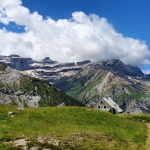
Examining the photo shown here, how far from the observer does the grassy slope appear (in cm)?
4156

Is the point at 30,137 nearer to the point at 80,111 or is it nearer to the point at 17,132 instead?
the point at 17,132

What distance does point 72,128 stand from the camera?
51.0 metres

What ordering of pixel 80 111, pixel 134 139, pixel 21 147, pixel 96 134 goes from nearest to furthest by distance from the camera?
pixel 21 147, pixel 96 134, pixel 134 139, pixel 80 111

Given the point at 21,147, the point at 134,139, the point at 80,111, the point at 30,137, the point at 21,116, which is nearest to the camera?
the point at 21,147

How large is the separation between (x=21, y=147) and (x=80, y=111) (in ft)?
102

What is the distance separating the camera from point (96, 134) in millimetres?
47219

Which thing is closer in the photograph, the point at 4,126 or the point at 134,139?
the point at 4,126

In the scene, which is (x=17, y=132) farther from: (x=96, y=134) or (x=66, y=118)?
(x=66, y=118)

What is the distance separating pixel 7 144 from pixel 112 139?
1474 centimetres

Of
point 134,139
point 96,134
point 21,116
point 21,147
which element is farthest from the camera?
point 21,116

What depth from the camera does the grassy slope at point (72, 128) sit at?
41.6 metres

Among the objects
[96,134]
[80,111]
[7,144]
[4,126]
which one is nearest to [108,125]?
[80,111]

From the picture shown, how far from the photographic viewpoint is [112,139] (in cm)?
4625

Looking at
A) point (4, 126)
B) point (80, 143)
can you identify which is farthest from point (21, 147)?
point (4, 126)
